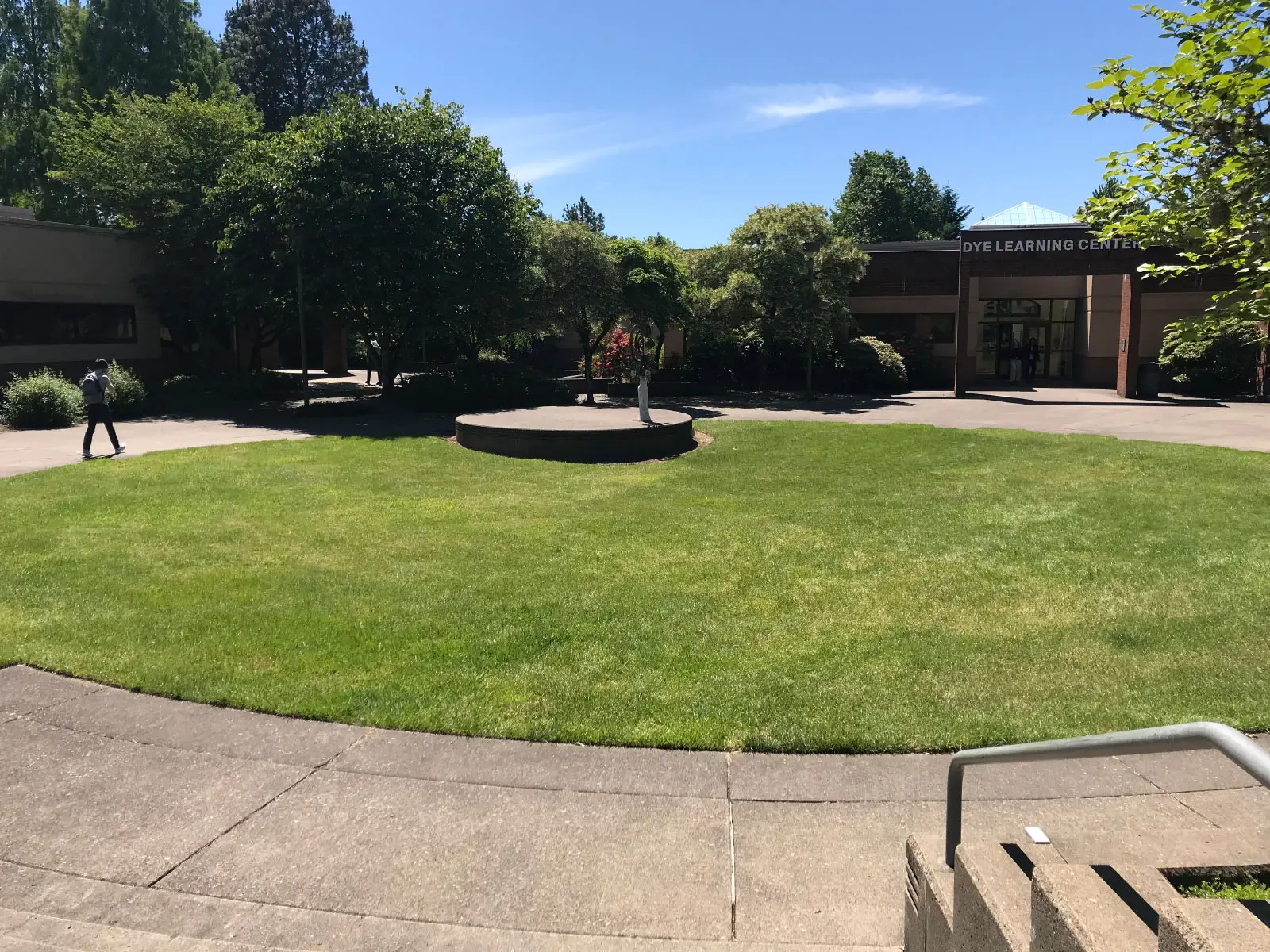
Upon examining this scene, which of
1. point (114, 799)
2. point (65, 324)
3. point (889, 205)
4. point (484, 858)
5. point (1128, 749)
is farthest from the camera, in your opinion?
point (889, 205)

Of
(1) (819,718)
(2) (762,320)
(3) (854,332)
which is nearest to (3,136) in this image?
(2) (762,320)

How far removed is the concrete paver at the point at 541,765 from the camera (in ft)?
15.0

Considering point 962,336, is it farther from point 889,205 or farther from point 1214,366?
point 889,205

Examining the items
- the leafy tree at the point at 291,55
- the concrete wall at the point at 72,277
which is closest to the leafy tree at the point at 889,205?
the leafy tree at the point at 291,55

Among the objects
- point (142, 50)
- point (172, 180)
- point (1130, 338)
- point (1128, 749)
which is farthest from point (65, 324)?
point (1130, 338)

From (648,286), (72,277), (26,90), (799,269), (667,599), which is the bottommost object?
(667,599)

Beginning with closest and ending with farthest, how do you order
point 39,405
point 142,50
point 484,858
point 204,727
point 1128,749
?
point 1128,749 < point 484,858 < point 204,727 < point 39,405 < point 142,50

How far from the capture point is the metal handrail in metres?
1.84

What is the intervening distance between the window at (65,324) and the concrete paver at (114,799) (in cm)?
2461

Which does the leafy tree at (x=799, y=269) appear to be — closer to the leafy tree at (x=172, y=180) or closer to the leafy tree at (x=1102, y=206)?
the leafy tree at (x=172, y=180)

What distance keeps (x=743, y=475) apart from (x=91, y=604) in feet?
30.9

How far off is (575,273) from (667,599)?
2082cm

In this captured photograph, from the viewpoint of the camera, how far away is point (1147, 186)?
18.6 feet

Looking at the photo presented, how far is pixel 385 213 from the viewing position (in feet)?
74.3
